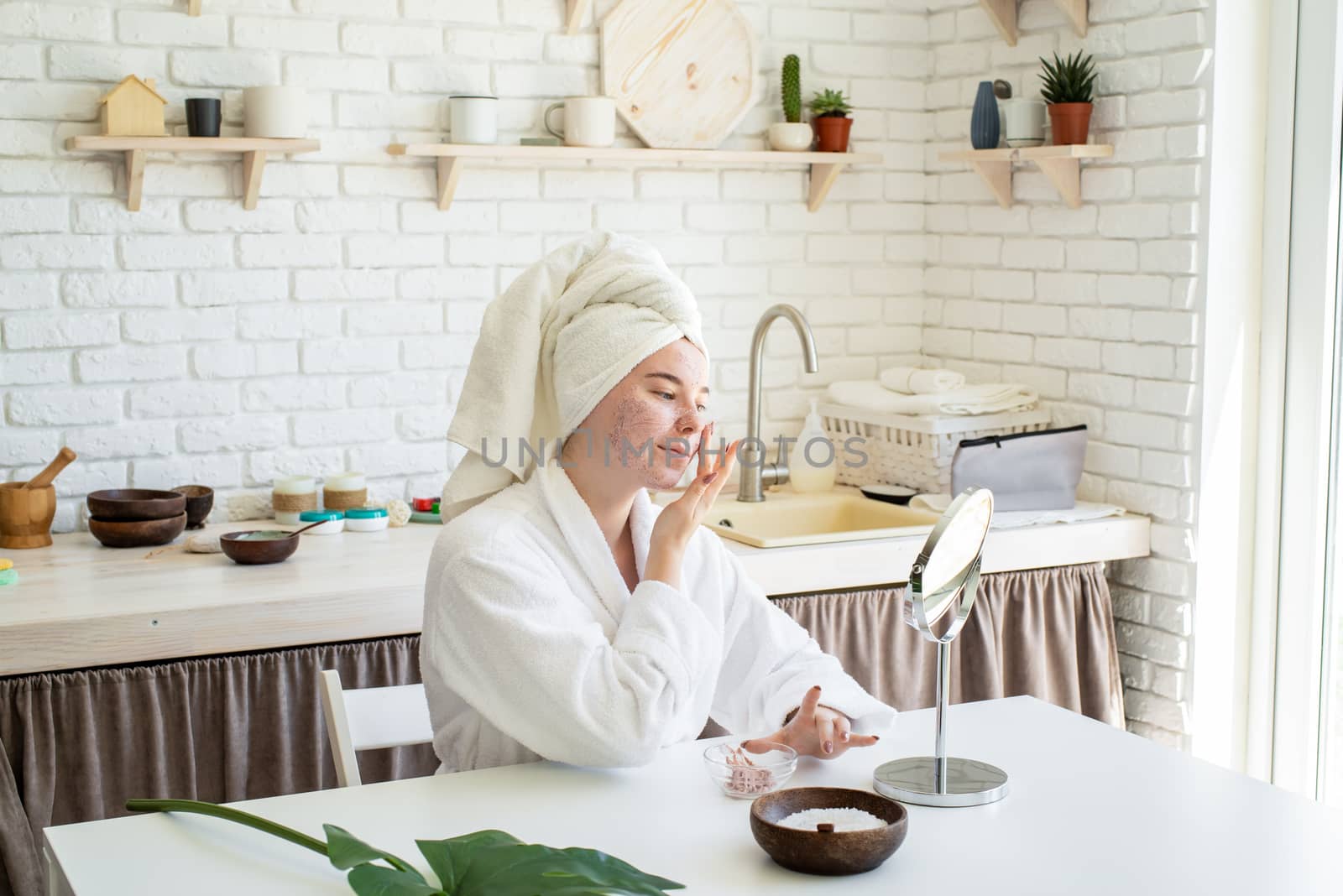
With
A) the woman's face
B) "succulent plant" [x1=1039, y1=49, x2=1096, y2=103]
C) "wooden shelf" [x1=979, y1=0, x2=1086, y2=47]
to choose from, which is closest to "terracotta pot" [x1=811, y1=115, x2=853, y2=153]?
"wooden shelf" [x1=979, y1=0, x2=1086, y2=47]

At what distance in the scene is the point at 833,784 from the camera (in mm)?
1687

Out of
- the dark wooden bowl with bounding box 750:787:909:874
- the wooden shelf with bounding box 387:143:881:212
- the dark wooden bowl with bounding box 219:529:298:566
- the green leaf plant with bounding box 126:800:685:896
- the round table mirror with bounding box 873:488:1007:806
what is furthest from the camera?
the wooden shelf with bounding box 387:143:881:212

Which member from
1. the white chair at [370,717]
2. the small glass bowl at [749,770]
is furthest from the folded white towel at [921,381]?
the small glass bowl at [749,770]

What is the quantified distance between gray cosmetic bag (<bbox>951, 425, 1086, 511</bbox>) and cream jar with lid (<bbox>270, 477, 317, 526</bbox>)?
140 centimetres

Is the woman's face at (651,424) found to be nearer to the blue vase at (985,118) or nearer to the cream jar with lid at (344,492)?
the cream jar with lid at (344,492)

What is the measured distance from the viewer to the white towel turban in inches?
75.9

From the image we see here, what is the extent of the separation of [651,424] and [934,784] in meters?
0.61

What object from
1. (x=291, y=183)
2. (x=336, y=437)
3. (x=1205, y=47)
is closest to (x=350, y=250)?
(x=291, y=183)

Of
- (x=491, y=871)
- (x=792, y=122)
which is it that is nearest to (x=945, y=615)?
(x=491, y=871)

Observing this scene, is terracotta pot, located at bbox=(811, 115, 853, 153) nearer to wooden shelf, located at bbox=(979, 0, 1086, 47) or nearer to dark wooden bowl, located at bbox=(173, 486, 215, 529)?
wooden shelf, located at bbox=(979, 0, 1086, 47)

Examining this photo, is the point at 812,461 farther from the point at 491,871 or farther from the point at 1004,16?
the point at 491,871

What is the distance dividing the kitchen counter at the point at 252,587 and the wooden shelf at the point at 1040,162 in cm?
80

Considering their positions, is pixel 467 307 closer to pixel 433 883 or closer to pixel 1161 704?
pixel 1161 704

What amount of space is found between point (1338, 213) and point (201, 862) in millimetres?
2567
